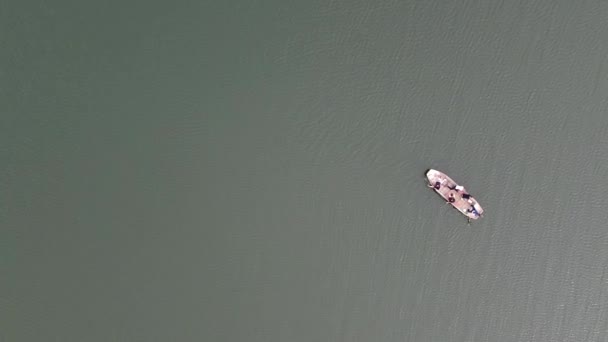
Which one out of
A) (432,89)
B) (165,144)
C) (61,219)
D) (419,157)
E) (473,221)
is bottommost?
(61,219)

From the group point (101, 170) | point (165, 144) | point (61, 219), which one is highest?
point (165, 144)

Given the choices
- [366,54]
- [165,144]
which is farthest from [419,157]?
[165,144]

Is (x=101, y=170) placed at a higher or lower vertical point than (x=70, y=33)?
lower

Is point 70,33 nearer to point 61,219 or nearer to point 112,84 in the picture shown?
point 112,84

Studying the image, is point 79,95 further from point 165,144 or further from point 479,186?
point 479,186

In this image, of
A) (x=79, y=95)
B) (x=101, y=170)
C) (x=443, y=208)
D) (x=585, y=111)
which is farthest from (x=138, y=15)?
(x=585, y=111)

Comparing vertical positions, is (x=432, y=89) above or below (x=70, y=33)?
above
